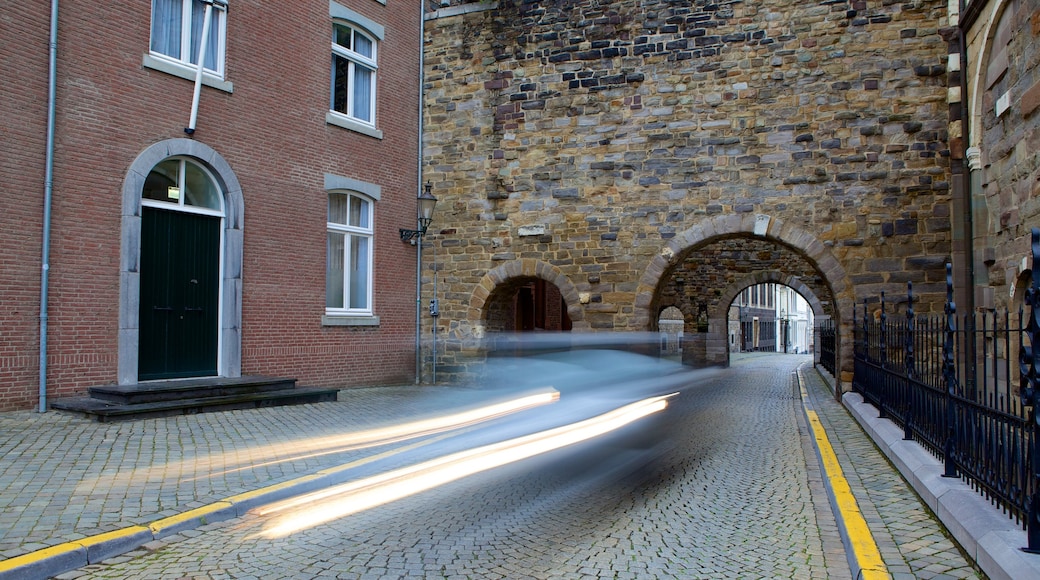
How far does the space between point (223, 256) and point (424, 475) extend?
675cm

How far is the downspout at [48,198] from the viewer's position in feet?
31.1

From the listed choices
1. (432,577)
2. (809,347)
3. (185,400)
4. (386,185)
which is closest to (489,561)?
(432,577)

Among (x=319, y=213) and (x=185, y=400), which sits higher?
(x=319, y=213)

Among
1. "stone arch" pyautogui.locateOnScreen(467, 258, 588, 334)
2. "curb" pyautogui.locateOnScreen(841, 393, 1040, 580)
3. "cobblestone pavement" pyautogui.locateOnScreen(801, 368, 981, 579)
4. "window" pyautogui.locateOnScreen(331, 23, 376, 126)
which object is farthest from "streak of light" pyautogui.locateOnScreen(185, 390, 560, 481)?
"window" pyautogui.locateOnScreen(331, 23, 376, 126)

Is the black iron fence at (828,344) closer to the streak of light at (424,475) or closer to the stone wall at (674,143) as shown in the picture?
the stone wall at (674,143)

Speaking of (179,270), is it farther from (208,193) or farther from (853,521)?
(853,521)

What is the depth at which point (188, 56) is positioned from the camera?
1141cm

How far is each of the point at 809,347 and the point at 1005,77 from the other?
45878 mm

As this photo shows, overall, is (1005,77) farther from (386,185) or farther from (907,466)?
(386,185)

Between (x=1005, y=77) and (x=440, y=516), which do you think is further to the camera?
(x=1005, y=77)

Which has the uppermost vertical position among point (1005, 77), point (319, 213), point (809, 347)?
point (1005, 77)

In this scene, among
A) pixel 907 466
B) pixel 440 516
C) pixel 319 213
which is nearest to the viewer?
pixel 440 516

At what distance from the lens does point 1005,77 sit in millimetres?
9641

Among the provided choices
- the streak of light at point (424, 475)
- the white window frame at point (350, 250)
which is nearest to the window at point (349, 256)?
the white window frame at point (350, 250)
